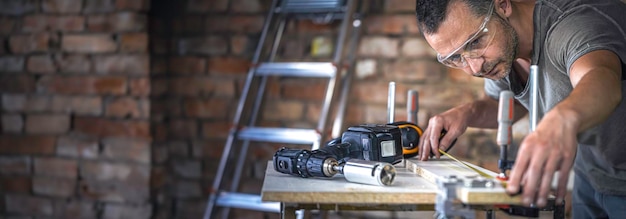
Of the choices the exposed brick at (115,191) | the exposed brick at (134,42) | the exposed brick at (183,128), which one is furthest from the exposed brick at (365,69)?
the exposed brick at (115,191)

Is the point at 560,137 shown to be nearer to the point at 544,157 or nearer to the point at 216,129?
the point at 544,157

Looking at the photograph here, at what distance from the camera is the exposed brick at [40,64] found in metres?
3.06

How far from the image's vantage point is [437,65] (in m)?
2.77

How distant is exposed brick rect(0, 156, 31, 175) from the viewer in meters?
3.13

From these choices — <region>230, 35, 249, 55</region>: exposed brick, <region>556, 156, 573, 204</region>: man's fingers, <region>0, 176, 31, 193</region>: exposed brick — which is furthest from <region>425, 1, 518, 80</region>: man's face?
<region>0, 176, 31, 193</region>: exposed brick

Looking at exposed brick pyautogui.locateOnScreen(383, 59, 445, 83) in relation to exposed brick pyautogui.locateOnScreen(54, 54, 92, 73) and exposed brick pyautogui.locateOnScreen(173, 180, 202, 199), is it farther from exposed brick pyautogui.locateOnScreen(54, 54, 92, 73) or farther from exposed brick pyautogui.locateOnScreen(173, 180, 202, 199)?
exposed brick pyautogui.locateOnScreen(54, 54, 92, 73)

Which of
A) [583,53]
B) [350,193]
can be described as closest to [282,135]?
[350,193]

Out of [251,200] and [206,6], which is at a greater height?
[206,6]

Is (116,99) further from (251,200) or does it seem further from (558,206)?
(558,206)

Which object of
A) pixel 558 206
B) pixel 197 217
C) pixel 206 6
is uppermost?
pixel 206 6

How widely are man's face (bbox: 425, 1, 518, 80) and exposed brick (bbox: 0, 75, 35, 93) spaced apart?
2059 millimetres

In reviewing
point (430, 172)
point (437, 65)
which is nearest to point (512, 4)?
point (430, 172)

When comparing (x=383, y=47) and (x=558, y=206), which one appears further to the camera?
(x=383, y=47)

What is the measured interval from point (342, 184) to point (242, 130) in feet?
4.69
